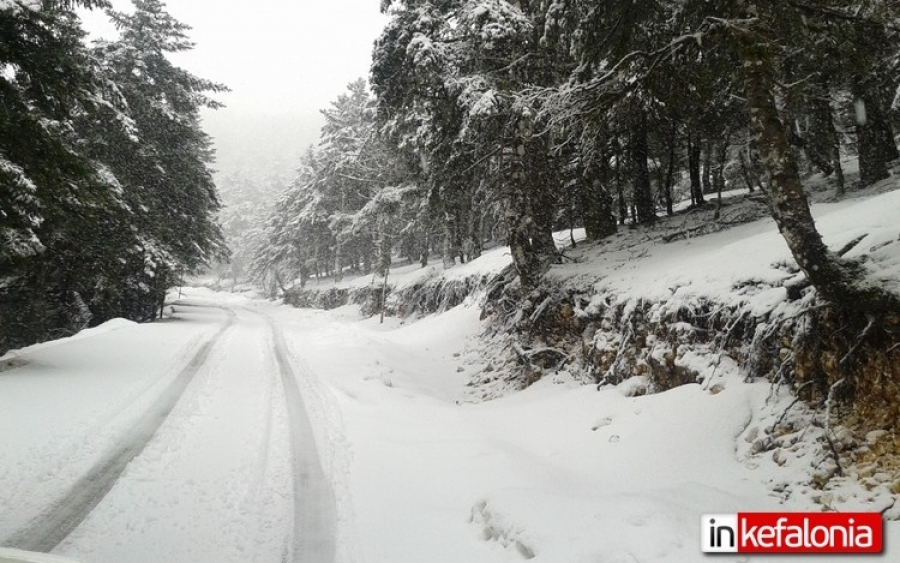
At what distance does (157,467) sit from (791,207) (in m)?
8.51

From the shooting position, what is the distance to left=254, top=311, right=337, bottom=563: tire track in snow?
4.70 metres

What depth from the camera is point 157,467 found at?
20.9ft

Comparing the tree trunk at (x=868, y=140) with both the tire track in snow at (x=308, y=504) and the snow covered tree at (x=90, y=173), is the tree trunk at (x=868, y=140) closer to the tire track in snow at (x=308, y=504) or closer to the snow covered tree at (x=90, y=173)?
the tire track in snow at (x=308, y=504)

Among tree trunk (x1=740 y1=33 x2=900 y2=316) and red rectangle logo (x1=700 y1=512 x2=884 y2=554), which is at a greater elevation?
tree trunk (x1=740 y1=33 x2=900 y2=316)

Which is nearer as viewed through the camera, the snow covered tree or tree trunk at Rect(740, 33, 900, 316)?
tree trunk at Rect(740, 33, 900, 316)

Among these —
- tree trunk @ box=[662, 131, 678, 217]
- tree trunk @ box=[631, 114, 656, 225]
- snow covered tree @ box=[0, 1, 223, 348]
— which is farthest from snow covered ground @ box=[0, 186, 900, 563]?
snow covered tree @ box=[0, 1, 223, 348]

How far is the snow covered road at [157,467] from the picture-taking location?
4.72 m

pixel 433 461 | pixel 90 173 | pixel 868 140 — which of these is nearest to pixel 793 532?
pixel 433 461

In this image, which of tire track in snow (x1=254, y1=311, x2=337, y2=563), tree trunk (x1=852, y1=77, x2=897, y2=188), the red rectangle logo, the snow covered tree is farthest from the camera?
tree trunk (x1=852, y1=77, x2=897, y2=188)

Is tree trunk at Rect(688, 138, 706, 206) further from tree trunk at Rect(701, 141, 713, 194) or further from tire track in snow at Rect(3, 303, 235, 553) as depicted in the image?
tire track in snow at Rect(3, 303, 235, 553)

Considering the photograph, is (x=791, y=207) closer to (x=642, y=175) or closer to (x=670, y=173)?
(x=642, y=175)

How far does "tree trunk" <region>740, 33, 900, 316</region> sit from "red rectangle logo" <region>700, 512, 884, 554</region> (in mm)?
2023

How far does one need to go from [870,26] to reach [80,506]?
36.3 feet

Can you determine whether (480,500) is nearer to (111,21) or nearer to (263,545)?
(263,545)
